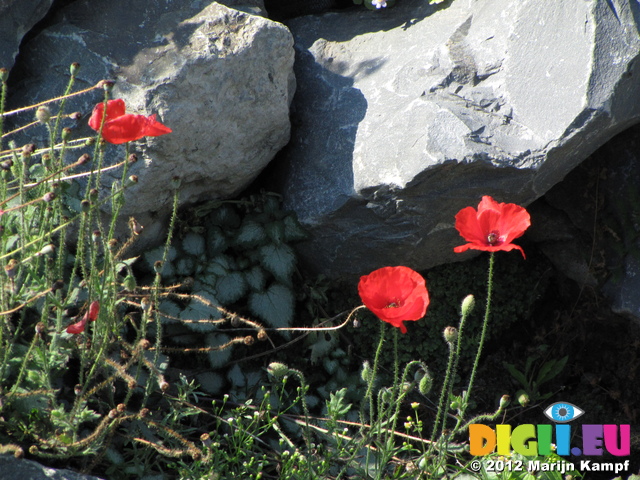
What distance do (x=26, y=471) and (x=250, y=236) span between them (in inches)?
56.0

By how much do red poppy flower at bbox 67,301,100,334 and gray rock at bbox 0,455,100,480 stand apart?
0.40m

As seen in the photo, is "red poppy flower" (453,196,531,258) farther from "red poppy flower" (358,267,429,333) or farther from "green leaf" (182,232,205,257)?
"green leaf" (182,232,205,257)

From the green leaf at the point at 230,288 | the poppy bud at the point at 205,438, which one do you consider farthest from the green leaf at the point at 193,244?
the poppy bud at the point at 205,438

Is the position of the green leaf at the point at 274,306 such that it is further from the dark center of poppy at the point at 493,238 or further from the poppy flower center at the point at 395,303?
the dark center of poppy at the point at 493,238

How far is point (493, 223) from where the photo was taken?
89.3 inches

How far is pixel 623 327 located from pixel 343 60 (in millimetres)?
1940

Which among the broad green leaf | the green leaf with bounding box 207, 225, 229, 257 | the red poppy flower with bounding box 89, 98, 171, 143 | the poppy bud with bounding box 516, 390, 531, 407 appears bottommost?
the poppy bud with bounding box 516, 390, 531, 407

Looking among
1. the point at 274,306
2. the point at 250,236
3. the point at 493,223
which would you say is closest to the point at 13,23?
the point at 250,236

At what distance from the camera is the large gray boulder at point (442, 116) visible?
2824mm

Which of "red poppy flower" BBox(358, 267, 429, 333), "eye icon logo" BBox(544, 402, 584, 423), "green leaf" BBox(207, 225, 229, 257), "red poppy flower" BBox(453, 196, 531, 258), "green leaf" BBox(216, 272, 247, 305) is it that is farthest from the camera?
"eye icon logo" BBox(544, 402, 584, 423)

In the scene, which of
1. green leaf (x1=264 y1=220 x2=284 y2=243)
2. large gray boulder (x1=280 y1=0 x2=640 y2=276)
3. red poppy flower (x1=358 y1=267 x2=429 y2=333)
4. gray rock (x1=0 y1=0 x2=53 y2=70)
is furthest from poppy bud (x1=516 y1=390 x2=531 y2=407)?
gray rock (x1=0 y1=0 x2=53 y2=70)

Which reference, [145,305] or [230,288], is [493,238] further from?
[230,288]

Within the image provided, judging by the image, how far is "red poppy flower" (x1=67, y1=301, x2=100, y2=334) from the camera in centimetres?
206

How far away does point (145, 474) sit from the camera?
2.36 m
